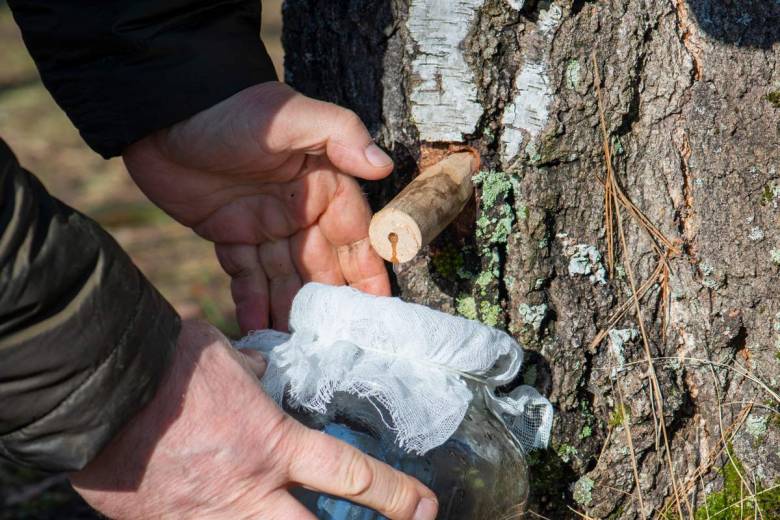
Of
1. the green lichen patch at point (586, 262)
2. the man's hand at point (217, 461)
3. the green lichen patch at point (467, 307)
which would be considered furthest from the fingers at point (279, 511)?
the green lichen patch at point (586, 262)

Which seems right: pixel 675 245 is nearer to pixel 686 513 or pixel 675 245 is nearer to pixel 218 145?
pixel 686 513

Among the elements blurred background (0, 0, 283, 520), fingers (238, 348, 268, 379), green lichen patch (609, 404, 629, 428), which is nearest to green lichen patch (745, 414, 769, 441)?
green lichen patch (609, 404, 629, 428)

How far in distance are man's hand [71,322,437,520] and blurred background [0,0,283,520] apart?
68.0 inches

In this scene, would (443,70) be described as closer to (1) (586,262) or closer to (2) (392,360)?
(1) (586,262)

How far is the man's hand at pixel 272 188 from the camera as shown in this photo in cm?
194

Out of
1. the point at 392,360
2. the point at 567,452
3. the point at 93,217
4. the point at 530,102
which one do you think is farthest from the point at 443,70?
the point at 93,217

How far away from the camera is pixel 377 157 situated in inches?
74.5

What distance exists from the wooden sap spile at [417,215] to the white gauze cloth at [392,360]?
0.10 m

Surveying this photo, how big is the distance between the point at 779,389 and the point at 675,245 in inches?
15.7

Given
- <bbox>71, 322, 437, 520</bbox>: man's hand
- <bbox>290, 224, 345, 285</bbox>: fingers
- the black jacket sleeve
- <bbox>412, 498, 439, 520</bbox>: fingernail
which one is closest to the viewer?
<bbox>71, 322, 437, 520</bbox>: man's hand

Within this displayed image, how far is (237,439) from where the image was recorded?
1.41 meters

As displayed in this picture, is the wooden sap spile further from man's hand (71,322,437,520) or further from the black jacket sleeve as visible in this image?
the black jacket sleeve

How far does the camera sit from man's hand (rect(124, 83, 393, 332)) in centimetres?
194

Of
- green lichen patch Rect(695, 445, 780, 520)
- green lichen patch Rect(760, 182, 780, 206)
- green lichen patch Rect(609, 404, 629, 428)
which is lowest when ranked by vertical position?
green lichen patch Rect(695, 445, 780, 520)
